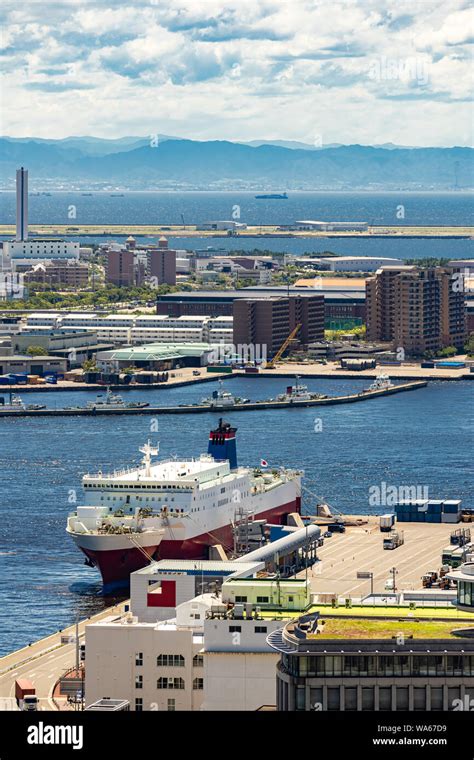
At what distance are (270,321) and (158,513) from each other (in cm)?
6586

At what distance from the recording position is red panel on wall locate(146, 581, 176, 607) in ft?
117

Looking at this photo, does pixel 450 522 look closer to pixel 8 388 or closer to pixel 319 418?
pixel 319 418

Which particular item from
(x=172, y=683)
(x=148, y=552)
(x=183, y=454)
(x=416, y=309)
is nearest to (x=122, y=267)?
(x=416, y=309)

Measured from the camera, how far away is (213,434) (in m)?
52.9

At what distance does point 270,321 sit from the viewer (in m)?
114

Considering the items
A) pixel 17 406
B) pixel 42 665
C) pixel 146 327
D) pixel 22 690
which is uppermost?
pixel 22 690

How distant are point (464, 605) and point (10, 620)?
2025 cm

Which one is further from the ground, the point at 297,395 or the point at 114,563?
the point at 114,563

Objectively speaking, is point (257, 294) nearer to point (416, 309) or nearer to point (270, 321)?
point (270, 321)

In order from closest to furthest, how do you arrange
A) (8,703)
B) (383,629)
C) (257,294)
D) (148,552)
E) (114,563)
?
(383,629), (8,703), (114,563), (148,552), (257,294)

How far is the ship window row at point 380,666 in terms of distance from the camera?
59.5 feet

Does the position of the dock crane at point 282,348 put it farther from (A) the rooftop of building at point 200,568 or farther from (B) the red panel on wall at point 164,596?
(B) the red panel on wall at point 164,596

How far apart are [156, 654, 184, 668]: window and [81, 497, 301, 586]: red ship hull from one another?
1639cm
